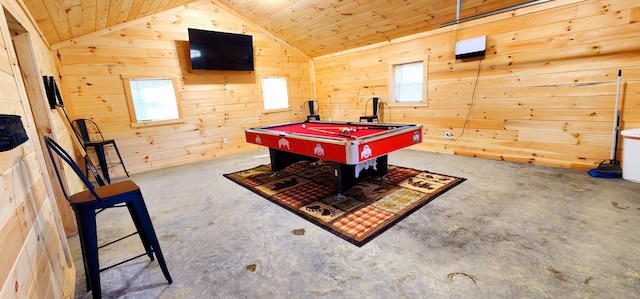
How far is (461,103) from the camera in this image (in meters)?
4.37

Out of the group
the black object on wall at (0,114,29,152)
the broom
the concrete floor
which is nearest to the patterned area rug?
the concrete floor

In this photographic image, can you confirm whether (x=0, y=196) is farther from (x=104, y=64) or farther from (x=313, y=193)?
(x=104, y=64)

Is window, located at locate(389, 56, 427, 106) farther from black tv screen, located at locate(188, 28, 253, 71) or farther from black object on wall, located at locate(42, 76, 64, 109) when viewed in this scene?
black object on wall, located at locate(42, 76, 64, 109)

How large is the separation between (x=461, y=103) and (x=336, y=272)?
377 cm

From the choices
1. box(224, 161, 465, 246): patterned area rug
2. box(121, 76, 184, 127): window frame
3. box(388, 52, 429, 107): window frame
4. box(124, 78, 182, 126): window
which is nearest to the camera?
box(224, 161, 465, 246): patterned area rug

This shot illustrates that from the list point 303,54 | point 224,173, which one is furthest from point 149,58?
point 303,54

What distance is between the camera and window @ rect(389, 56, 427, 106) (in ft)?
16.0

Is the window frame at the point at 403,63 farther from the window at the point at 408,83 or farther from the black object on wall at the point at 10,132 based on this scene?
the black object on wall at the point at 10,132

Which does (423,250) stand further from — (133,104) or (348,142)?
(133,104)

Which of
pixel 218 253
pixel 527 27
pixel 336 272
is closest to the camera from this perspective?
pixel 336 272

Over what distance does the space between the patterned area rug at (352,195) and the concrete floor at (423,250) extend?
0.36 feet

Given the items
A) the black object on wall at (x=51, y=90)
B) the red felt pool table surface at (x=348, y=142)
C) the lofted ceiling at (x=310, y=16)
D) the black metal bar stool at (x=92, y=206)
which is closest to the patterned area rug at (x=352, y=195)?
the red felt pool table surface at (x=348, y=142)

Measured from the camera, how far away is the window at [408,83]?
192 inches

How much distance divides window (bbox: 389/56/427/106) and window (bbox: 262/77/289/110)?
8.32 feet
